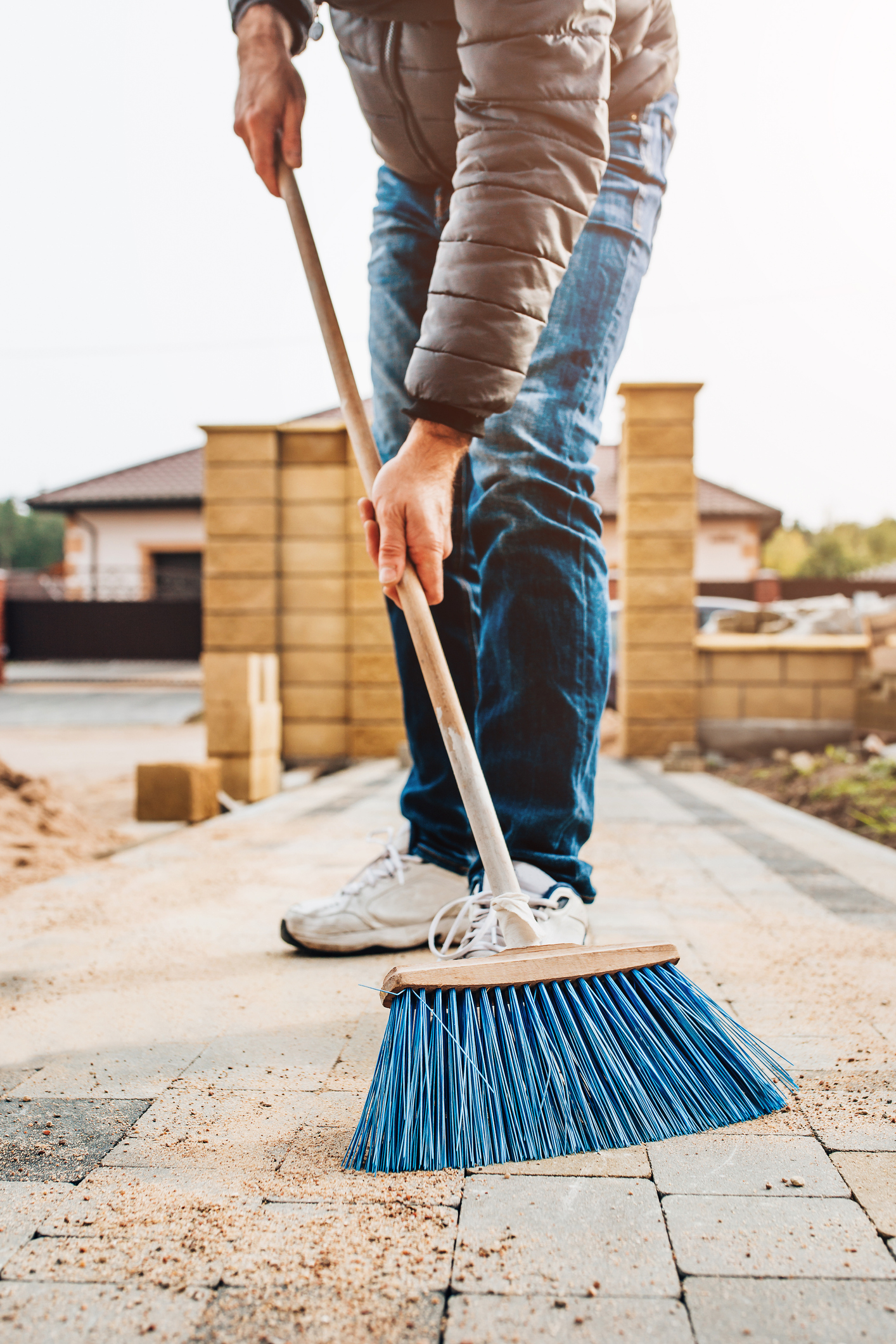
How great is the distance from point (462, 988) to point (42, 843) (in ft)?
7.75

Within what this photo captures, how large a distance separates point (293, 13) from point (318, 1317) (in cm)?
188

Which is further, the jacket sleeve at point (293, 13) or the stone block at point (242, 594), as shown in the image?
the stone block at point (242, 594)

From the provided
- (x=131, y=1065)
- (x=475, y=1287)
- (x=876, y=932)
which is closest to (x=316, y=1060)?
(x=131, y=1065)

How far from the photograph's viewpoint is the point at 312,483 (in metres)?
5.86

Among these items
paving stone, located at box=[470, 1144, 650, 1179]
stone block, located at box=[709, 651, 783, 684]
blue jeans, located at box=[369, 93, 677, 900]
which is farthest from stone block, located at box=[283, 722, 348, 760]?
paving stone, located at box=[470, 1144, 650, 1179]

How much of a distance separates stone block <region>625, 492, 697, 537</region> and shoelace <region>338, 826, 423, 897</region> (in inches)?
174

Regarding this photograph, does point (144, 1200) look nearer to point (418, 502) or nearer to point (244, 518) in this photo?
point (418, 502)

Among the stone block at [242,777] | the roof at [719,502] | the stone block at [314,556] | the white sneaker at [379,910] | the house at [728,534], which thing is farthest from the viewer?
the house at [728,534]

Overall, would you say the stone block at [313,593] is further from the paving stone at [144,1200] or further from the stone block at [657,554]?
the paving stone at [144,1200]

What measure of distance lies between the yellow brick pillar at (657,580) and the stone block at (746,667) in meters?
0.16

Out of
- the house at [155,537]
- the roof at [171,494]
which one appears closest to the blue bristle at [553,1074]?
the roof at [171,494]

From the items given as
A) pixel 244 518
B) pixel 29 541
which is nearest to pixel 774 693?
pixel 244 518

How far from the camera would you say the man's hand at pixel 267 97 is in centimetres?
158

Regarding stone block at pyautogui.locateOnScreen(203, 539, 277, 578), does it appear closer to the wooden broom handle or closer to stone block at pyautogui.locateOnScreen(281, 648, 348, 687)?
stone block at pyautogui.locateOnScreen(281, 648, 348, 687)
